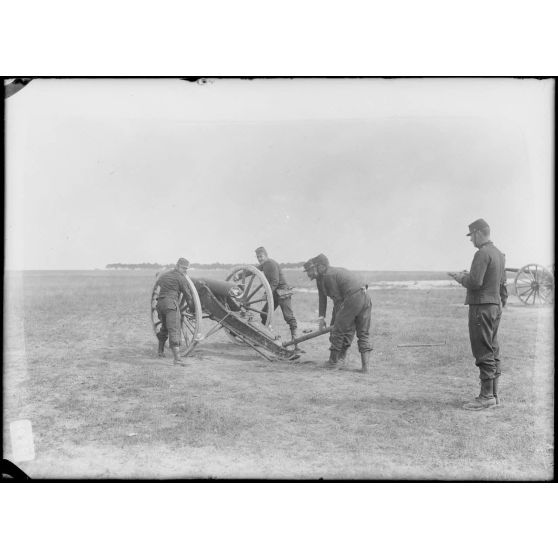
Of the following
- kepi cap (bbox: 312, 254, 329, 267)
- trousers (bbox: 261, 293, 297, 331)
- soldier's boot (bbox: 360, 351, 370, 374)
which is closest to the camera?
kepi cap (bbox: 312, 254, 329, 267)

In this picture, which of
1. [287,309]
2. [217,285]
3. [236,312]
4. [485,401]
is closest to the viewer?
[485,401]

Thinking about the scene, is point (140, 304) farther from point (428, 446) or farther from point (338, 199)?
point (428, 446)

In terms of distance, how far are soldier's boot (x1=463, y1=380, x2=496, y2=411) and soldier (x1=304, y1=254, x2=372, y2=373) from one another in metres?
0.91

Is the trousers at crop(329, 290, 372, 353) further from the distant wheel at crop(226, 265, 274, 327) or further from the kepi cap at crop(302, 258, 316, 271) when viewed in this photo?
the distant wheel at crop(226, 265, 274, 327)

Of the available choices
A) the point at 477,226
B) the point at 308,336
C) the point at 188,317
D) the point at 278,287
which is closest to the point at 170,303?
the point at 188,317

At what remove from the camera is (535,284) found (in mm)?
4805

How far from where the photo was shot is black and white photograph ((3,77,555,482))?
462 cm

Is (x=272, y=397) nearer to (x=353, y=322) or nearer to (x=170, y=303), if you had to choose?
(x=353, y=322)

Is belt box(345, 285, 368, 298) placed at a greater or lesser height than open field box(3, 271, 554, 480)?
greater

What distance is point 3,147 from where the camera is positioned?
491 centimetres

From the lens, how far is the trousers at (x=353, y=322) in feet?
→ 16.0

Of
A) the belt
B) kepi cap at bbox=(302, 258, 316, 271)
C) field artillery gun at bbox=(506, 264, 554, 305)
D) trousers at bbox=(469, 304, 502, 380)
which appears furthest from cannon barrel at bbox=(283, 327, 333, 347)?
field artillery gun at bbox=(506, 264, 554, 305)

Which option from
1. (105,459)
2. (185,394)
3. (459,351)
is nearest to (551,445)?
(459,351)

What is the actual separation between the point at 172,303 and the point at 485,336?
2794mm
